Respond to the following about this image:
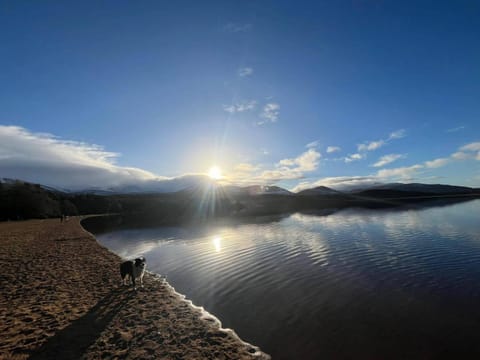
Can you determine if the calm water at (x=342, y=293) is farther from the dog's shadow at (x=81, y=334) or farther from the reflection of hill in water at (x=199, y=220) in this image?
the reflection of hill in water at (x=199, y=220)

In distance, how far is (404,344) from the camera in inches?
383

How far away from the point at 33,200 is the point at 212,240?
263 ft

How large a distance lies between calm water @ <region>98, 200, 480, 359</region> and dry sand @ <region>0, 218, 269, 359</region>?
167cm

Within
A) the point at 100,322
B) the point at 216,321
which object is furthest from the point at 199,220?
the point at 100,322

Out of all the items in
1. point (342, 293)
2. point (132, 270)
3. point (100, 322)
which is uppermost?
point (132, 270)

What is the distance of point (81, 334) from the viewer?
9.48m

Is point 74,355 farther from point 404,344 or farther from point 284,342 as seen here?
point 404,344

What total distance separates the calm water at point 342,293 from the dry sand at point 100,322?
5.48 feet

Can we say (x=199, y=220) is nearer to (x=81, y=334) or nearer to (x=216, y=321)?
(x=216, y=321)

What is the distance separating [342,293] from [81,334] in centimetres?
1269

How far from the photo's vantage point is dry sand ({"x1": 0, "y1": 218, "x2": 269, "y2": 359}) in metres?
8.59

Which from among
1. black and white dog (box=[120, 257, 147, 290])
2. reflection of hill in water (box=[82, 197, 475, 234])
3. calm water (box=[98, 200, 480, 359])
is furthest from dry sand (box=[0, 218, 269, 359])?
reflection of hill in water (box=[82, 197, 475, 234])

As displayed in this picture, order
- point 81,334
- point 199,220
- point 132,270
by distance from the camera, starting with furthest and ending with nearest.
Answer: point 199,220 → point 132,270 → point 81,334

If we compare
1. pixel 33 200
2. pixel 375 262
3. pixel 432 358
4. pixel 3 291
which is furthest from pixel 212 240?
pixel 33 200
